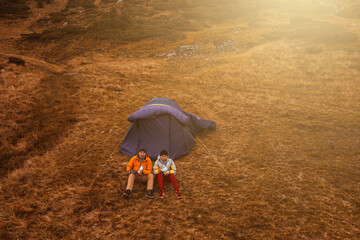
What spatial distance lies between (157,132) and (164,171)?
2333 mm

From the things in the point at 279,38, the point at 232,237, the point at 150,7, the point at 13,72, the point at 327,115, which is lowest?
the point at 232,237

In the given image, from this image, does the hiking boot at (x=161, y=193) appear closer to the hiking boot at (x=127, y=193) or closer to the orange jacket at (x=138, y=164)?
the orange jacket at (x=138, y=164)

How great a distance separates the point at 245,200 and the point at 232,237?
4.74 feet

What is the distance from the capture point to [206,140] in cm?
970

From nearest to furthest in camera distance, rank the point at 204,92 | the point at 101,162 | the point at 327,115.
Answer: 1. the point at 101,162
2. the point at 327,115
3. the point at 204,92

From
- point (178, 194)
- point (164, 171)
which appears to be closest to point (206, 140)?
point (164, 171)

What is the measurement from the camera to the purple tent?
336 inches

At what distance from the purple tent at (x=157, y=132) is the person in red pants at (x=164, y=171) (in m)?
1.50

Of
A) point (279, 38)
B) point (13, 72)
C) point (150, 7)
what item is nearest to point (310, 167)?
point (13, 72)

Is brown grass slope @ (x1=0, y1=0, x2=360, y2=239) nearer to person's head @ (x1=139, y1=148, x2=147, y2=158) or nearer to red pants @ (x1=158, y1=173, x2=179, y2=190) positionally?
red pants @ (x1=158, y1=173, x2=179, y2=190)

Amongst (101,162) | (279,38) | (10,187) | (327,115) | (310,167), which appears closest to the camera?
(10,187)

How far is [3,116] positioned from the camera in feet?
36.1

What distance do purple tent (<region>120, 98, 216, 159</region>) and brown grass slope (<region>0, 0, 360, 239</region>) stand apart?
24.7 inches

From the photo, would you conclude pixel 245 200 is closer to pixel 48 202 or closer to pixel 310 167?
pixel 310 167
